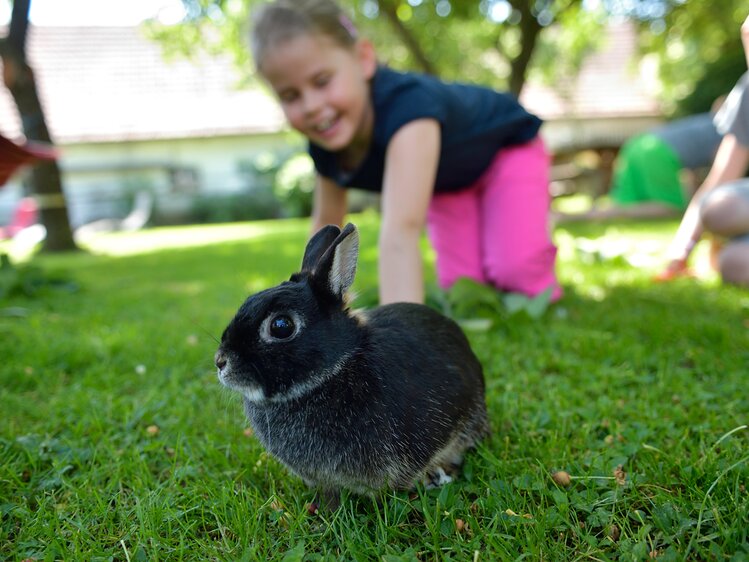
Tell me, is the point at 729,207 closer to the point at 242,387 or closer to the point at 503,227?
the point at 503,227

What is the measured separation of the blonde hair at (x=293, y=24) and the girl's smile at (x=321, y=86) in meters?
0.05

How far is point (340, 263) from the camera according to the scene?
1571 millimetres

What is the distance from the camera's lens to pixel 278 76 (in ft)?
9.63

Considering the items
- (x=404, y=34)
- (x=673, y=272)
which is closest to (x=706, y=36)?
(x=404, y=34)

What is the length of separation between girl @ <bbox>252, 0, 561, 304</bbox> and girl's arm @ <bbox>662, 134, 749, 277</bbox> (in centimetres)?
123

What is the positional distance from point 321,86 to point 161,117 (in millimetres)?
19572

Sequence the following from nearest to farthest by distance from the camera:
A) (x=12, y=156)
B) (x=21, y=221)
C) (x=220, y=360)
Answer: (x=220, y=360), (x=12, y=156), (x=21, y=221)

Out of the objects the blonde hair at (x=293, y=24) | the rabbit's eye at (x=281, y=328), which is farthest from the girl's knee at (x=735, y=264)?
the rabbit's eye at (x=281, y=328)

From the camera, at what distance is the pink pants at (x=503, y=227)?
392 centimetres

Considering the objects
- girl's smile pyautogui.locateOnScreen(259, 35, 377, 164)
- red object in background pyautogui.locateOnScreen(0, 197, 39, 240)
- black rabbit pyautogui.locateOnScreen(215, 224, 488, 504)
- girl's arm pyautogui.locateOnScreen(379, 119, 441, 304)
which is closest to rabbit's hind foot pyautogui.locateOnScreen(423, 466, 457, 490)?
black rabbit pyautogui.locateOnScreen(215, 224, 488, 504)

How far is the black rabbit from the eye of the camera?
4.82 ft

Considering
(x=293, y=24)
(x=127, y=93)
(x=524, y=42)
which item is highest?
(x=293, y=24)

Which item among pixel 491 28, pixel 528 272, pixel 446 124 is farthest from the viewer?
pixel 491 28

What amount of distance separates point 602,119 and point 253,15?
22.1 meters
